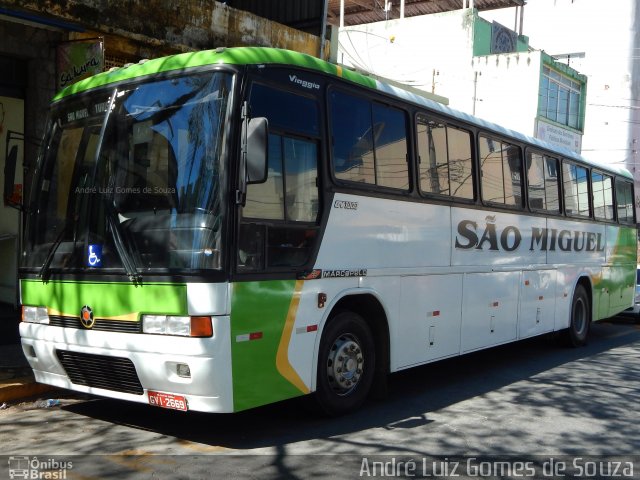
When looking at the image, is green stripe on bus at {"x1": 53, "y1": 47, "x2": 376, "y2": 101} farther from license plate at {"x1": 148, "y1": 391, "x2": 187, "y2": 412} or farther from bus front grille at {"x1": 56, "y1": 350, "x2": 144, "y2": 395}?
license plate at {"x1": 148, "y1": 391, "x2": 187, "y2": 412}

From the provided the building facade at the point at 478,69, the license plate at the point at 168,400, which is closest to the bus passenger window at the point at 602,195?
the license plate at the point at 168,400

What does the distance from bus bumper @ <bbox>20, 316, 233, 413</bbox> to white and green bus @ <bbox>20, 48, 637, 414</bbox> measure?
0.01 meters

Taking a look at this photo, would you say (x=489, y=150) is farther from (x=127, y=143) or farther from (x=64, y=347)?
(x=64, y=347)

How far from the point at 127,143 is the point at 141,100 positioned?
0.38 metres

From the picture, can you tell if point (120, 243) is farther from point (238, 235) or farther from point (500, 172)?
point (500, 172)

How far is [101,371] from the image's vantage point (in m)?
5.57

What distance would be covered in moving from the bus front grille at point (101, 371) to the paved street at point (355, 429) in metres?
0.46

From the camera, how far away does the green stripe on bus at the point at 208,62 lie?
5.44 m

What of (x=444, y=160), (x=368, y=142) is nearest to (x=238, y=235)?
(x=368, y=142)

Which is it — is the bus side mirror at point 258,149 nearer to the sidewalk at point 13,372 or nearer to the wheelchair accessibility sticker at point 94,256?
the wheelchair accessibility sticker at point 94,256

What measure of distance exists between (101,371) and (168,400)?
72cm

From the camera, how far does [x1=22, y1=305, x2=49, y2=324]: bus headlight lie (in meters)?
5.93

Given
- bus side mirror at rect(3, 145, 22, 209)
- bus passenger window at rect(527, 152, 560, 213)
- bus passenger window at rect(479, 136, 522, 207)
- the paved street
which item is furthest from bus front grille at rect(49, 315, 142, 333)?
bus passenger window at rect(527, 152, 560, 213)

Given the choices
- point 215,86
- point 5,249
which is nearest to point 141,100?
point 215,86
